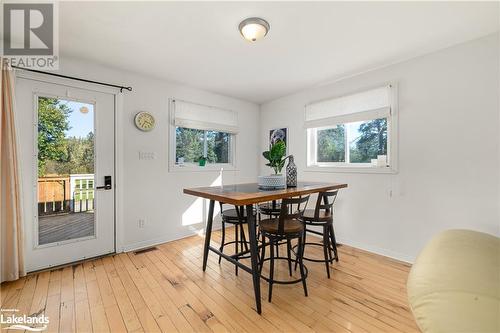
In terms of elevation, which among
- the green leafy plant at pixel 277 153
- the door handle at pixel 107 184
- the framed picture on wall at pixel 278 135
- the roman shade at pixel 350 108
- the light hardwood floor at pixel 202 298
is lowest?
the light hardwood floor at pixel 202 298

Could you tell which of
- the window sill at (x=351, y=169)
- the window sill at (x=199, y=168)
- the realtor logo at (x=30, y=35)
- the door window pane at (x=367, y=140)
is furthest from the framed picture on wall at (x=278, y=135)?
the realtor logo at (x=30, y=35)

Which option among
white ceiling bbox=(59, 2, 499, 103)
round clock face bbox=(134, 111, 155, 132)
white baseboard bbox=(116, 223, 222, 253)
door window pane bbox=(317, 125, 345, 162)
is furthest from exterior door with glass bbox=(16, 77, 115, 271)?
door window pane bbox=(317, 125, 345, 162)

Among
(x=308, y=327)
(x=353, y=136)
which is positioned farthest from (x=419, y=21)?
(x=308, y=327)

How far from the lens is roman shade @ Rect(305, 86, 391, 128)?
2939mm

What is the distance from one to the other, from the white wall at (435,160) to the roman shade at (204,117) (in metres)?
1.98

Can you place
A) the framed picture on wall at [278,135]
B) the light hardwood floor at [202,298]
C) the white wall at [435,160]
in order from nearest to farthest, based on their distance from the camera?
the light hardwood floor at [202,298], the white wall at [435,160], the framed picture on wall at [278,135]

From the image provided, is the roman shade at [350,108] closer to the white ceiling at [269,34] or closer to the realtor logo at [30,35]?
the white ceiling at [269,34]

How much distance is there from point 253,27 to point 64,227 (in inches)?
120

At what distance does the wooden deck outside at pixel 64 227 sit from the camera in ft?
8.50

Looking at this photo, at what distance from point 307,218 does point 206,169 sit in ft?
6.91

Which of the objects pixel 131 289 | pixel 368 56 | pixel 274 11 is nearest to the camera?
pixel 274 11

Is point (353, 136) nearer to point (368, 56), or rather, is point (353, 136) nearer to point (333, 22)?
point (368, 56)

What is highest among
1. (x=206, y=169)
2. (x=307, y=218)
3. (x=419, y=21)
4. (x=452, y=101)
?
(x=419, y=21)

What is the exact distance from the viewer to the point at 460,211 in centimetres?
241
